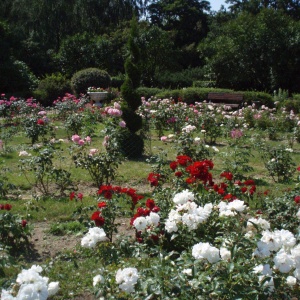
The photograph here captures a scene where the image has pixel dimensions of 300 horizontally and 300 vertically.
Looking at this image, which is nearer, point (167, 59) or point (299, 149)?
point (299, 149)

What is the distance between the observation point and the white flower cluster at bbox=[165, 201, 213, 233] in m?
2.80

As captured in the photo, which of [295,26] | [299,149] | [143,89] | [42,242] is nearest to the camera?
[42,242]

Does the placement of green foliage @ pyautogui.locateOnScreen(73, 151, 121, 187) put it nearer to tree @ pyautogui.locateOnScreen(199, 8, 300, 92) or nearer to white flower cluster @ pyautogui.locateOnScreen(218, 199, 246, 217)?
white flower cluster @ pyautogui.locateOnScreen(218, 199, 246, 217)

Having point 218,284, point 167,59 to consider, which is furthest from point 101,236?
point 167,59

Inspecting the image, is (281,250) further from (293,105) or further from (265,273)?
(293,105)

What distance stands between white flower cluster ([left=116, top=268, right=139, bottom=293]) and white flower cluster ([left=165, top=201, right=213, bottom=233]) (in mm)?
596

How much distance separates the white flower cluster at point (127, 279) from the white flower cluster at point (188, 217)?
0.60 metres

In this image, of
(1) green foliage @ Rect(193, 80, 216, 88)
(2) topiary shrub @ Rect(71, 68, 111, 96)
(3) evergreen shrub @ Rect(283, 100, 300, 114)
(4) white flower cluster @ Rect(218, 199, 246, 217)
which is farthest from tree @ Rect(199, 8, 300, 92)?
(4) white flower cluster @ Rect(218, 199, 246, 217)

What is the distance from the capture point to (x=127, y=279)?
7.47 ft

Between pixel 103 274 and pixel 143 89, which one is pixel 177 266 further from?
pixel 143 89

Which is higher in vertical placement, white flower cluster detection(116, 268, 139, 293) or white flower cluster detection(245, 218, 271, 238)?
white flower cluster detection(245, 218, 271, 238)

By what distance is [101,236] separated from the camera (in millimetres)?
2701

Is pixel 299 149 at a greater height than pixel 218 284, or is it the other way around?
pixel 218 284

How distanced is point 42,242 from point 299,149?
6.90m
